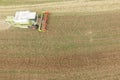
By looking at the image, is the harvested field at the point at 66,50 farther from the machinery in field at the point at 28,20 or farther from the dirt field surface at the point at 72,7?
the dirt field surface at the point at 72,7

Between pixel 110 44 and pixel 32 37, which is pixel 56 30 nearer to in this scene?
pixel 32 37

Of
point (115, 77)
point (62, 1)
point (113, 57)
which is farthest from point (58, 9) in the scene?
point (115, 77)

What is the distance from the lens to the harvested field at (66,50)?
1369 centimetres

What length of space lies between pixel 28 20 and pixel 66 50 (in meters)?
3.19

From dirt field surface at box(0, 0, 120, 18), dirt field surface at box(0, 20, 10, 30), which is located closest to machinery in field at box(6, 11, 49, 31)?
dirt field surface at box(0, 20, 10, 30)

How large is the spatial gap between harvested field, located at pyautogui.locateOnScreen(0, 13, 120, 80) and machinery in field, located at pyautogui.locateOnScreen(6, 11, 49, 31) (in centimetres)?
36

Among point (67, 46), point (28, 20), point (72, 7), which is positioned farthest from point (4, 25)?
point (72, 7)

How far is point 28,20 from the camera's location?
50.9ft

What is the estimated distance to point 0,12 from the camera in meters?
16.9

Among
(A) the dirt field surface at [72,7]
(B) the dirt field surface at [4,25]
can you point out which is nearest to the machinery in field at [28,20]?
(B) the dirt field surface at [4,25]

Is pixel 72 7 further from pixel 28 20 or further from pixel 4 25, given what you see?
pixel 4 25

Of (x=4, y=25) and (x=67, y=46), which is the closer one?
(x=67, y=46)

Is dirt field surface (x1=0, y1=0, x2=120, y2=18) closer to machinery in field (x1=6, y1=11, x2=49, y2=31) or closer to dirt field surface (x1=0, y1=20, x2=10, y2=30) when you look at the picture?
dirt field surface (x1=0, y1=20, x2=10, y2=30)

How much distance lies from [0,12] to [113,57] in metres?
8.31
